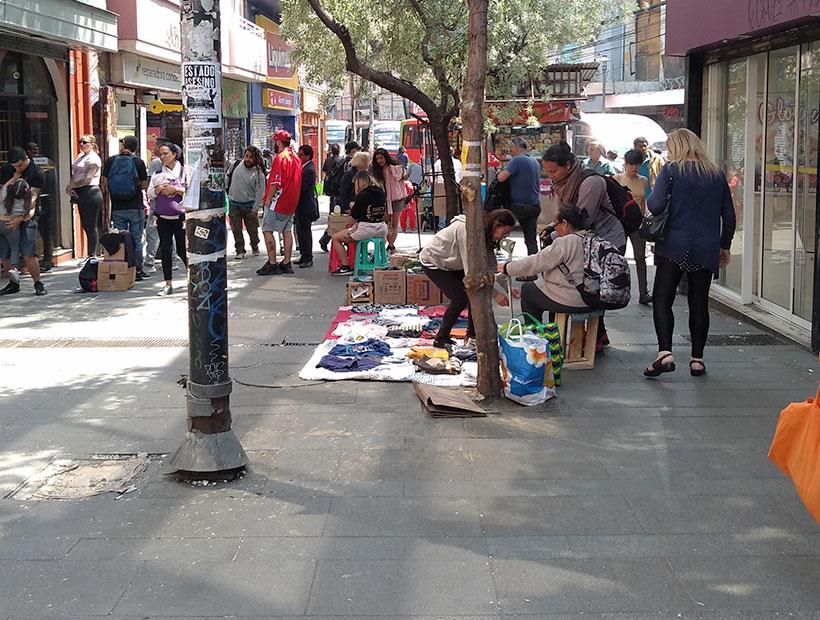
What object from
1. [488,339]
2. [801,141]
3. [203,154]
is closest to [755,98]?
[801,141]

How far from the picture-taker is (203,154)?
5.25 meters

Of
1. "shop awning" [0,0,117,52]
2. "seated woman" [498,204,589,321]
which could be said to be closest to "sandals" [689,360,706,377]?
"seated woman" [498,204,589,321]

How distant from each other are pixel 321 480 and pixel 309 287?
23.8 feet

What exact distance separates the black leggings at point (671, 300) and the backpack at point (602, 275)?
0.87 ft

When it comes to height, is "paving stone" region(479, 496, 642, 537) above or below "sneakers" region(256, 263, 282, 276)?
below

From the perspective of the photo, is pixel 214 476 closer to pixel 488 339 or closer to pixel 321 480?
pixel 321 480

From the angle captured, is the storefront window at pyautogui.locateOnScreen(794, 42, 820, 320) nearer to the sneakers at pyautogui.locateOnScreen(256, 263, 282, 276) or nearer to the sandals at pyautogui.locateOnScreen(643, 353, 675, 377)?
the sandals at pyautogui.locateOnScreen(643, 353, 675, 377)

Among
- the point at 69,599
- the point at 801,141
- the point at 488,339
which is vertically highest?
the point at 801,141

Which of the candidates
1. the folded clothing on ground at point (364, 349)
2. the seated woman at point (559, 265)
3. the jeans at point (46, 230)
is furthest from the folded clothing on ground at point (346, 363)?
the jeans at point (46, 230)

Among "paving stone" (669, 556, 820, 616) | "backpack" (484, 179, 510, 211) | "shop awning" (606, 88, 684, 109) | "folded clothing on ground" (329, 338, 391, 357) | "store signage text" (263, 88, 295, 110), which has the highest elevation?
"shop awning" (606, 88, 684, 109)

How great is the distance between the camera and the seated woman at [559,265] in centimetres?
773

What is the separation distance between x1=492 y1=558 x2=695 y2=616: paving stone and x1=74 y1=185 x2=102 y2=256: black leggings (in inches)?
430

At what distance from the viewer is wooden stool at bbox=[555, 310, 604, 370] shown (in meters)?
8.02

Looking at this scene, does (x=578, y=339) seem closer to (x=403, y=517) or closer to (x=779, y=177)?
(x=779, y=177)
